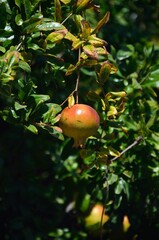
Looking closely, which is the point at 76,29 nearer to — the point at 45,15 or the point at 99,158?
the point at 45,15

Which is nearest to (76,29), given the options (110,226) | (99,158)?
(99,158)

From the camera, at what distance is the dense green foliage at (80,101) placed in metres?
1.44

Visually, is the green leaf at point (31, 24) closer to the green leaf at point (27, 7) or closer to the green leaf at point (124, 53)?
the green leaf at point (27, 7)

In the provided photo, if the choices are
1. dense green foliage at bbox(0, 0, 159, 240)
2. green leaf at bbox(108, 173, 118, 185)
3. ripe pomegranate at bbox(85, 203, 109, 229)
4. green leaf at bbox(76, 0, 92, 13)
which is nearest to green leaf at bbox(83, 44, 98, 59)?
dense green foliage at bbox(0, 0, 159, 240)

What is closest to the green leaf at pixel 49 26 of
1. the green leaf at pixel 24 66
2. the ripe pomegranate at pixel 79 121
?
the green leaf at pixel 24 66

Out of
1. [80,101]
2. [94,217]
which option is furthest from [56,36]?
[94,217]

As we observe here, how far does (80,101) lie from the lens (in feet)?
6.41

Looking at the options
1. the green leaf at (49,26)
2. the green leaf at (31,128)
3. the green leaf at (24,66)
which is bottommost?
the green leaf at (31,128)

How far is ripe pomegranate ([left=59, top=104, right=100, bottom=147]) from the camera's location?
1381 millimetres

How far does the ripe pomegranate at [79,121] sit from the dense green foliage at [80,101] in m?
0.03

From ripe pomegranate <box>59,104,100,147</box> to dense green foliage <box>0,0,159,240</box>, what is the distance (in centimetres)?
3

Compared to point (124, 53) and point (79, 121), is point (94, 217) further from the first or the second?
point (79, 121)

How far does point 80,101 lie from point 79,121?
578 millimetres

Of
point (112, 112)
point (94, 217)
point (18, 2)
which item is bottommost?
point (94, 217)
